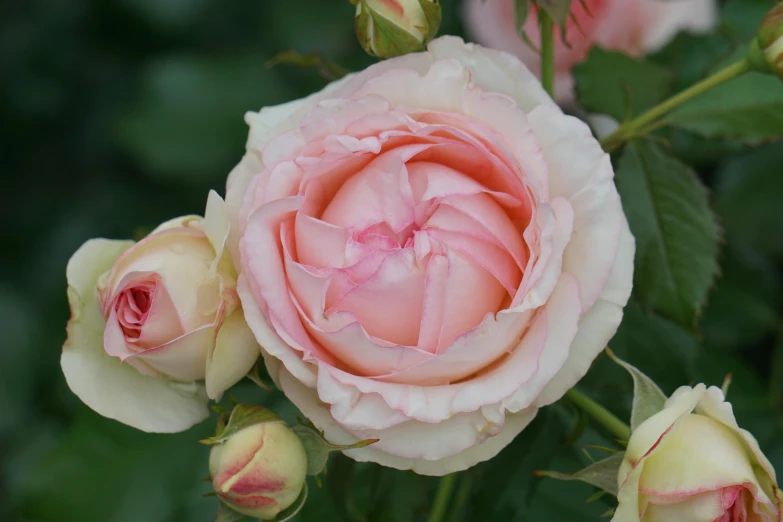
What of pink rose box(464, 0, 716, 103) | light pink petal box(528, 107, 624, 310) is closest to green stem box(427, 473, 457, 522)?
light pink petal box(528, 107, 624, 310)

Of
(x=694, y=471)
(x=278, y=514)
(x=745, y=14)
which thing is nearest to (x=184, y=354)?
(x=278, y=514)

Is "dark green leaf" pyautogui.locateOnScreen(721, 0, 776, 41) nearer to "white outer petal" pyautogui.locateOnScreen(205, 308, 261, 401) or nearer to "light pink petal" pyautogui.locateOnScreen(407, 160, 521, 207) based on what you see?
"light pink petal" pyautogui.locateOnScreen(407, 160, 521, 207)

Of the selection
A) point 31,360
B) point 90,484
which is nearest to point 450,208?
point 90,484

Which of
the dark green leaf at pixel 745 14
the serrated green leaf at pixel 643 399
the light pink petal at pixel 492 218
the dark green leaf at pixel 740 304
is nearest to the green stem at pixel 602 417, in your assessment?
the serrated green leaf at pixel 643 399

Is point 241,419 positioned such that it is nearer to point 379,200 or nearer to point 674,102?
point 379,200

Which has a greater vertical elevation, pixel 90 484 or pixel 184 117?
pixel 184 117

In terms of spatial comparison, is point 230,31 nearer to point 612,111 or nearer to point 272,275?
point 612,111
